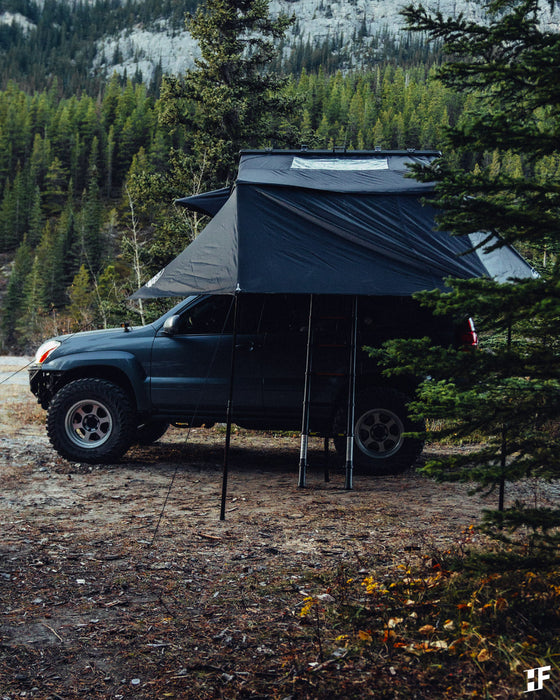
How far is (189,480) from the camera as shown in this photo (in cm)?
718

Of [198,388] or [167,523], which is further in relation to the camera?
[198,388]

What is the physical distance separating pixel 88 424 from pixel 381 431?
350 cm

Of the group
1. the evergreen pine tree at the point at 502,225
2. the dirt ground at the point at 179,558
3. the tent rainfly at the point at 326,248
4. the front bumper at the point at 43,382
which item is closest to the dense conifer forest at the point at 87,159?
the front bumper at the point at 43,382

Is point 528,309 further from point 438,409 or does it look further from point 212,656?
point 212,656

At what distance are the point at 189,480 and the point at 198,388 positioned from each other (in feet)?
3.50

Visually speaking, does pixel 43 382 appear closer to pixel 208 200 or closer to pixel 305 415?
pixel 208 200

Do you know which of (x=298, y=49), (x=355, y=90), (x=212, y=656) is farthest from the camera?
(x=298, y=49)

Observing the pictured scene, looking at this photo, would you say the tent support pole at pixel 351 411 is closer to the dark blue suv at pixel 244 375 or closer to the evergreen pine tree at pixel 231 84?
the dark blue suv at pixel 244 375


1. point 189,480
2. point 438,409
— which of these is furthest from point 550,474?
point 189,480

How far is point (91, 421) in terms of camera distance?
7.71 m

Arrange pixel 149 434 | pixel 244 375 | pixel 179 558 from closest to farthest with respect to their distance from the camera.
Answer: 1. pixel 179 558
2. pixel 244 375
3. pixel 149 434

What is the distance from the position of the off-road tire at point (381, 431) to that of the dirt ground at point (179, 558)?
21 cm

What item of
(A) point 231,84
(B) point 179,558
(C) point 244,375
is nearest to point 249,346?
(C) point 244,375

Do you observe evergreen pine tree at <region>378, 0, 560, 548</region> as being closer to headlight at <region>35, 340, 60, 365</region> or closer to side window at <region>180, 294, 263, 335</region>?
side window at <region>180, 294, 263, 335</region>
